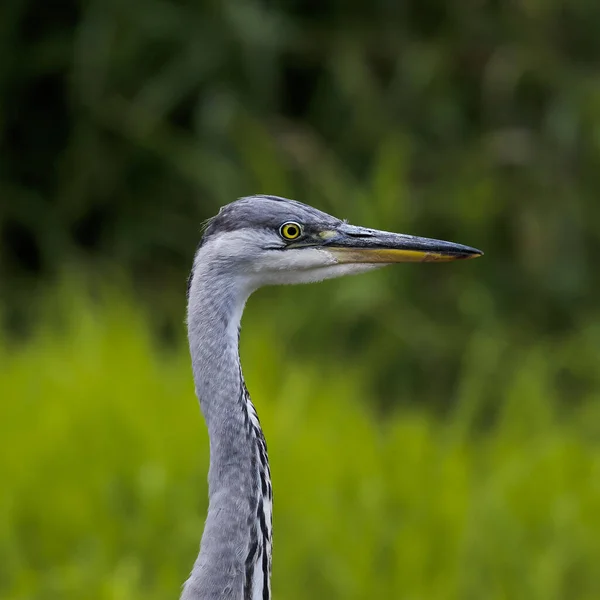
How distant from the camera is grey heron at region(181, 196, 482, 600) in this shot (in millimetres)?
1944

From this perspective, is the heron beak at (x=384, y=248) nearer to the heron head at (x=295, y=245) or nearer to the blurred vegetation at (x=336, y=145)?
the heron head at (x=295, y=245)

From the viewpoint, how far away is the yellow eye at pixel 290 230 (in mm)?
2107

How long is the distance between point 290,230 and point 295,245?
0.03 meters

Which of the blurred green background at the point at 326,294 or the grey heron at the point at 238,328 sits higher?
the blurred green background at the point at 326,294

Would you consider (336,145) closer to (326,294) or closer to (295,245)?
(326,294)

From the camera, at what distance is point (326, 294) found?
5.08 m

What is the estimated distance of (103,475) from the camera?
146 inches

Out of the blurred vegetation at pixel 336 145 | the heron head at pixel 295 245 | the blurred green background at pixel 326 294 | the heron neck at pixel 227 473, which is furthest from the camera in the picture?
the blurred vegetation at pixel 336 145

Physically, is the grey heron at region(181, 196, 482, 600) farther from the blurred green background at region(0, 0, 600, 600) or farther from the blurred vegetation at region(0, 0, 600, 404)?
the blurred vegetation at region(0, 0, 600, 404)

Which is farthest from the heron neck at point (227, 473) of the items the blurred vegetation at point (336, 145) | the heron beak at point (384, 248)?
the blurred vegetation at point (336, 145)

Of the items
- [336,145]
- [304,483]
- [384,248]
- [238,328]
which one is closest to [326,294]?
[336,145]

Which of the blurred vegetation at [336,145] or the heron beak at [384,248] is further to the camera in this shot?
the blurred vegetation at [336,145]

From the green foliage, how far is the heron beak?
135cm

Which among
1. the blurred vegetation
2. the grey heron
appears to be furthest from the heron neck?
the blurred vegetation
